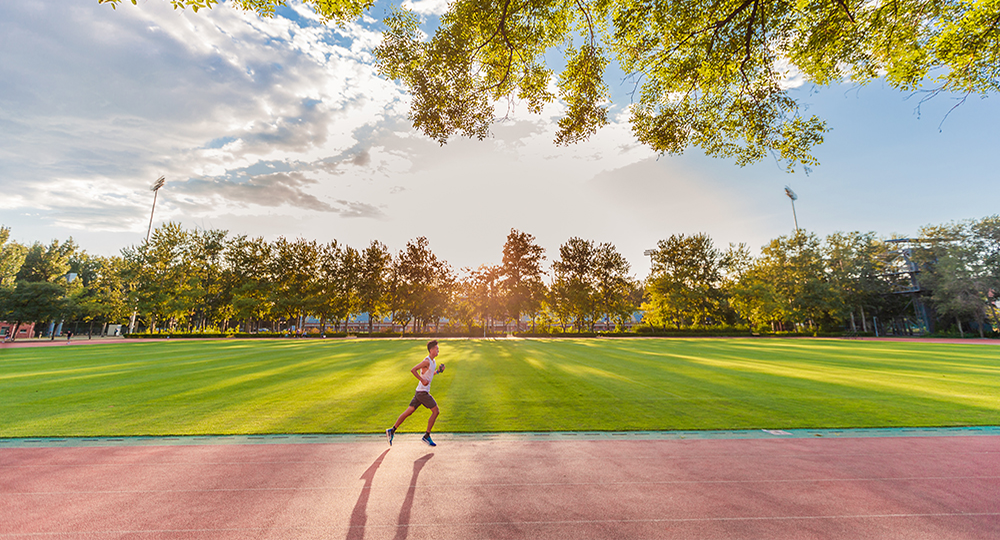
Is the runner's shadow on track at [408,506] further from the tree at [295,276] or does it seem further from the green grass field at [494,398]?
the tree at [295,276]

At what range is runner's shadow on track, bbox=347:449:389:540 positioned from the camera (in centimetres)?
420

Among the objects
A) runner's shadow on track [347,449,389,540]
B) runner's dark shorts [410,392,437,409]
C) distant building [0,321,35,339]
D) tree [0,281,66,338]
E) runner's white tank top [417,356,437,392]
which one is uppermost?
tree [0,281,66,338]

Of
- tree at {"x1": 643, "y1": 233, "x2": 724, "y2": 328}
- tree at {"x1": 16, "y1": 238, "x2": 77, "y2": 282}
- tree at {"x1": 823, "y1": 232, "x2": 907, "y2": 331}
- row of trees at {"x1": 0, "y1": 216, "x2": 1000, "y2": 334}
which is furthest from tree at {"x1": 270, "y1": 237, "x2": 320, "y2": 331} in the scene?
tree at {"x1": 823, "y1": 232, "x2": 907, "y2": 331}

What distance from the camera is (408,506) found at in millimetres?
4855

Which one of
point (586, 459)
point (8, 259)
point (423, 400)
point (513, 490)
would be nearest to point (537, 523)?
point (513, 490)

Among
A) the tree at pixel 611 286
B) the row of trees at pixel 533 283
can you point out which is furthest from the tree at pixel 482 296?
the tree at pixel 611 286

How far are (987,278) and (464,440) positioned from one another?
79174 mm

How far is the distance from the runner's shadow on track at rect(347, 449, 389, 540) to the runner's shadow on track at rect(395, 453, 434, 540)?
0.42 m

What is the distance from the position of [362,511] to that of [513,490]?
2081 mm

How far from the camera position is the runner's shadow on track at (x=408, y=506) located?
421 cm

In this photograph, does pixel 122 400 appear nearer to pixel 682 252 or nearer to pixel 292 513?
pixel 292 513

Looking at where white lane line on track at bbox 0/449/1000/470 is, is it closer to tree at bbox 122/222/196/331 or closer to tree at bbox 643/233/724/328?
tree at bbox 643/233/724/328

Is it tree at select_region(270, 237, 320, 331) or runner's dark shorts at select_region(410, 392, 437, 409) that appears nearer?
runner's dark shorts at select_region(410, 392, 437, 409)

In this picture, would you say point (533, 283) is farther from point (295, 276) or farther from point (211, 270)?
point (211, 270)
